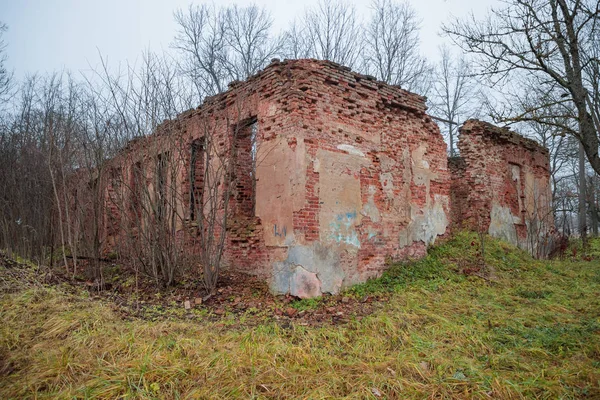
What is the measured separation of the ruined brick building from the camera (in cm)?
630

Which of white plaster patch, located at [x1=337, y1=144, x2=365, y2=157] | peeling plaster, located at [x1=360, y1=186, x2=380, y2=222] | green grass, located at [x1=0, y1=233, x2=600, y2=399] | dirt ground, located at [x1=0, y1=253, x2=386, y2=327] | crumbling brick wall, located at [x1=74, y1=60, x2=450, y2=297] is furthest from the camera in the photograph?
peeling plaster, located at [x1=360, y1=186, x2=380, y2=222]

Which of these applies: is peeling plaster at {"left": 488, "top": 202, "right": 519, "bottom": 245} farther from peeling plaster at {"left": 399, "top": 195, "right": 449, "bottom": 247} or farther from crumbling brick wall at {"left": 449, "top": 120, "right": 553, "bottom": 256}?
peeling plaster at {"left": 399, "top": 195, "right": 449, "bottom": 247}

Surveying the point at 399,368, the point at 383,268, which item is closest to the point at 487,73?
the point at 383,268

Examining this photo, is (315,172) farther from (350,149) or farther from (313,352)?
(313,352)

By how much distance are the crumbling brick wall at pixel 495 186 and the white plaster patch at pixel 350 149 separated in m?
4.96

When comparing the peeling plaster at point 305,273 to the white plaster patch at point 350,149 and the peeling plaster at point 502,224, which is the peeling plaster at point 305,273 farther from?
the peeling plaster at point 502,224

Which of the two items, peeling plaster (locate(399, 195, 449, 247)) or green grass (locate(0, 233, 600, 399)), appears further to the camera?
peeling plaster (locate(399, 195, 449, 247))

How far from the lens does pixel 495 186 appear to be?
11109 millimetres

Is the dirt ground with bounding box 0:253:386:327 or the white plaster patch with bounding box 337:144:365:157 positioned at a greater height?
the white plaster patch with bounding box 337:144:365:157

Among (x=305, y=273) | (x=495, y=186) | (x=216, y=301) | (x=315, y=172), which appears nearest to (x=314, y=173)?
(x=315, y=172)

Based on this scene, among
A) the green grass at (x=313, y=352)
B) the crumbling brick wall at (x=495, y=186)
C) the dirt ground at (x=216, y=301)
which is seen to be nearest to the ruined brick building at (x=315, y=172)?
the dirt ground at (x=216, y=301)

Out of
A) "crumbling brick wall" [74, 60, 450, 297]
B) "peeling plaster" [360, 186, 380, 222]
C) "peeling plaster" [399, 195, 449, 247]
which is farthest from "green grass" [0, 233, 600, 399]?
"peeling plaster" [399, 195, 449, 247]

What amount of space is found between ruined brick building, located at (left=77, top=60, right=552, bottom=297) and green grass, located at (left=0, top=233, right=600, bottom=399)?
115 centimetres

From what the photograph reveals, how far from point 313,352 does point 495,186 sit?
9.28 metres
